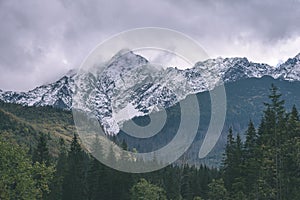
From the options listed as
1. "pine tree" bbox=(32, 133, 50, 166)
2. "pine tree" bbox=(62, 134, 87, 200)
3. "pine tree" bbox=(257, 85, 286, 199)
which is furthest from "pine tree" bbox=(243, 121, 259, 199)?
"pine tree" bbox=(32, 133, 50, 166)

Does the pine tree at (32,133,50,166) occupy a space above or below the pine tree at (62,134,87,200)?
above

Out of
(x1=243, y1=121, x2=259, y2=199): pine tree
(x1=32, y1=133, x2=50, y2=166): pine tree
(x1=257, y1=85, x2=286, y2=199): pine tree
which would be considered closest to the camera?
(x1=257, y1=85, x2=286, y2=199): pine tree

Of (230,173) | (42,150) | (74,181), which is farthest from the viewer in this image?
(42,150)

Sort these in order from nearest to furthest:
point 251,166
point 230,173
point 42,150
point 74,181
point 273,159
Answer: point 273,159 → point 251,166 → point 230,173 → point 74,181 → point 42,150

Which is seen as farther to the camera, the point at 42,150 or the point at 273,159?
the point at 42,150

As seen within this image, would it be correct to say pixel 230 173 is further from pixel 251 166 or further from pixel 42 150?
pixel 42 150

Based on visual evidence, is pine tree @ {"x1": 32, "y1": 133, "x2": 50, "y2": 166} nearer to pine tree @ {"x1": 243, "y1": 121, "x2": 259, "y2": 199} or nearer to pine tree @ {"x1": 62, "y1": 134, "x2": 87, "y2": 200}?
pine tree @ {"x1": 62, "y1": 134, "x2": 87, "y2": 200}

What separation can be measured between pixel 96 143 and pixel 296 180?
55.5 meters

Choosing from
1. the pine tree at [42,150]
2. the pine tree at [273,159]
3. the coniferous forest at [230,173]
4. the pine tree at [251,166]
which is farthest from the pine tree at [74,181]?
the pine tree at [273,159]

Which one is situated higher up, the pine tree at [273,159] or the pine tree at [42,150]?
the pine tree at [42,150]

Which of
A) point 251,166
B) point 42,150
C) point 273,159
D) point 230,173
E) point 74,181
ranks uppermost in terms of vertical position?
point 42,150

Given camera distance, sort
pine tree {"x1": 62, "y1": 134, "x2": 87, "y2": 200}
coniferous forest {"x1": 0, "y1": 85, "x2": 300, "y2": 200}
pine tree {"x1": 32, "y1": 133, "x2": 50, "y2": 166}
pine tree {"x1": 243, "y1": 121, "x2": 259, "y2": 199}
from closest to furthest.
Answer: coniferous forest {"x1": 0, "y1": 85, "x2": 300, "y2": 200}
pine tree {"x1": 243, "y1": 121, "x2": 259, "y2": 199}
pine tree {"x1": 62, "y1": 134, "x2": 87, "y2": 200}
pine tree {"x1": 32, "y1": 133, "x2": 50, "y2": 166}

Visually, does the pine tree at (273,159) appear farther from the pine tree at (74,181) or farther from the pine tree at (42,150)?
the pine tree at (42,150)

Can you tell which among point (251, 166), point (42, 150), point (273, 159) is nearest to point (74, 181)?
point (42, 150)
